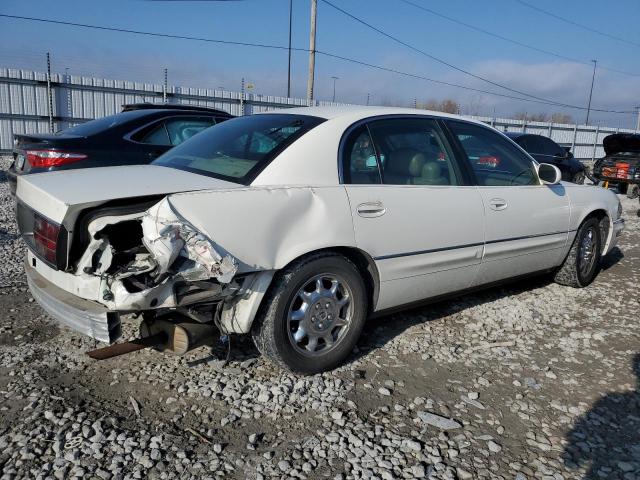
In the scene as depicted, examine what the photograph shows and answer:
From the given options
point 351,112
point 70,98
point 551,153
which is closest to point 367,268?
point 351,112

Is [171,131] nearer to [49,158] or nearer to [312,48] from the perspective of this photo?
[49,158]

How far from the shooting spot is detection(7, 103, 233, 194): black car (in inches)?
239

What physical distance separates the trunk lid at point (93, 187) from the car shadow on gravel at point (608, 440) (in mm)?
2234

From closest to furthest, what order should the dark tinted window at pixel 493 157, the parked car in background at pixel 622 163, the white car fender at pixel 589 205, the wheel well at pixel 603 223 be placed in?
the dark tinted window at pixel 493 157, the white car fender at pixel 589 205, the wheel well at pixel 603 223, the parked car in background at pixel 622 163

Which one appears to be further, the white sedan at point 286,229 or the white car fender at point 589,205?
the white car fender at point 589,205

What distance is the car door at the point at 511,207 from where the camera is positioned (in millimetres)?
4199

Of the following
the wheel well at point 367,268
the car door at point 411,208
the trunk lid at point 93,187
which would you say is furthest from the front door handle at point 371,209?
the trunk lid at point 93,187

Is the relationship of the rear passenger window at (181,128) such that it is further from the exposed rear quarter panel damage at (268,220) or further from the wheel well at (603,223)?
the wheel well at (603,223)

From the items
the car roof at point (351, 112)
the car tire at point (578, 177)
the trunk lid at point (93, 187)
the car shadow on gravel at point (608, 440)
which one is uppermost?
the car roof at point (351, 112)

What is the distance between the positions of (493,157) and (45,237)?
132 inches

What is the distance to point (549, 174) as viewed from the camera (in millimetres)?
4672

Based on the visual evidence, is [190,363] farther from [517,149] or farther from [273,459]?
[517,149]

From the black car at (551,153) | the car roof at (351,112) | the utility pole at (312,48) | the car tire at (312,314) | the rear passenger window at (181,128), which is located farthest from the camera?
the utility pole at (312,48)

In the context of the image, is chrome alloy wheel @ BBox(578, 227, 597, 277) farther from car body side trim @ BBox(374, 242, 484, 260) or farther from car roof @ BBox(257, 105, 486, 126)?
car roof @ BBox(257, 105, 486, 126)
